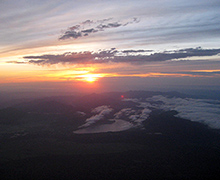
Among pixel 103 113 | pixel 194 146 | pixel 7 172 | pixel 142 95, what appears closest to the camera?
pixel 7 172

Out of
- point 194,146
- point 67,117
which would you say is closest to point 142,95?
point 67,117

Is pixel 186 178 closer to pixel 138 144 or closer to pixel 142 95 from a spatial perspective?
pixel 138 144

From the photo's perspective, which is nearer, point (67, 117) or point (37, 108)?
point (67, 117)

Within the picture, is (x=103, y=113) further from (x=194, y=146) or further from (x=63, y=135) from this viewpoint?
(x=194, y=146)

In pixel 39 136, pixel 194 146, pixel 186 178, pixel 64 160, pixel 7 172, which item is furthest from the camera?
pixel 39 136

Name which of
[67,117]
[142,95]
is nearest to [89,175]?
[67,117]

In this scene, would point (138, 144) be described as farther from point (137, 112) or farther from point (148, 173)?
point (137, 112)

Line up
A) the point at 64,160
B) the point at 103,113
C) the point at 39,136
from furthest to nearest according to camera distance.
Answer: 1. the point at 103,113
2. the point at 39,136
3. the point at 64,160

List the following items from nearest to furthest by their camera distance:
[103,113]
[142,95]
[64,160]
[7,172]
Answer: [7,172], [64,160], [103,113], [142,95]

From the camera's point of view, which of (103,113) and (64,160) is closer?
(64,160)
